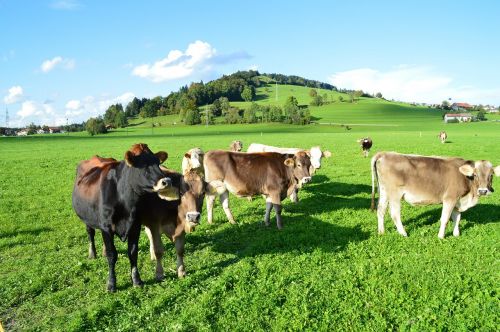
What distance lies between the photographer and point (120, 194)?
6.93 metres

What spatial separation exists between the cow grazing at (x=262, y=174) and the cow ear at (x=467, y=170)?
12.8 ft

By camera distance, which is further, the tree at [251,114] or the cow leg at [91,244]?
the tree at [251,114]

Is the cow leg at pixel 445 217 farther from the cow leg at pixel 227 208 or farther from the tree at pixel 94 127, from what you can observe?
the tree at pixel 94 127

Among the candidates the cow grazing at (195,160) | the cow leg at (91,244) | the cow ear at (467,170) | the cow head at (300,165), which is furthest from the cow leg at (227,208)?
the cow ear at (467,170)

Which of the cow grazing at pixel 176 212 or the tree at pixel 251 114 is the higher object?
the tree at pixel 251 114

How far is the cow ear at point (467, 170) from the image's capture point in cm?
950

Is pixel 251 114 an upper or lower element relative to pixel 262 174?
upper

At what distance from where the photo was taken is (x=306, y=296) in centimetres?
676

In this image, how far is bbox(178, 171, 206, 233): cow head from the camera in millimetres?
7059

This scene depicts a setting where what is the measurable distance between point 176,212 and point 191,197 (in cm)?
79

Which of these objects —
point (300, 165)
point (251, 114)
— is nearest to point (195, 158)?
point (300, 165)

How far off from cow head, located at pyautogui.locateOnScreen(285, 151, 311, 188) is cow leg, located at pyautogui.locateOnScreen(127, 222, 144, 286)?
5329 millimetres

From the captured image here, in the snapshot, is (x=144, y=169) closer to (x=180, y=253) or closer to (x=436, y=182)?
(x=180, y=253)

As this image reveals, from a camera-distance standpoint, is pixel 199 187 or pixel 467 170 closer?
pixel 199 187
